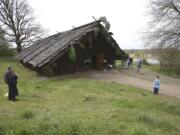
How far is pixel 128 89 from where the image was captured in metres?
14.7

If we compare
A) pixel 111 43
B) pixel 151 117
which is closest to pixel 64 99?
pixel 151 117

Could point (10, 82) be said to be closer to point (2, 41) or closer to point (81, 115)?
point (81, 115)

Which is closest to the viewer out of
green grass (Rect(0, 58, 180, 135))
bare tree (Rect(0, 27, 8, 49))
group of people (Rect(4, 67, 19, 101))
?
green grass (Rect(0, 58, 180, 135))

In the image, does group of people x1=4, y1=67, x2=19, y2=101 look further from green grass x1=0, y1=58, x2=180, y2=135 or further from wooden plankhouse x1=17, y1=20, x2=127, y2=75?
wooden plankhouse x1=17, y1=20, x2=127, y2=75

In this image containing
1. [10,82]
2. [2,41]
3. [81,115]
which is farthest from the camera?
[2,41]

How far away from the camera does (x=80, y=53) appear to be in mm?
22203

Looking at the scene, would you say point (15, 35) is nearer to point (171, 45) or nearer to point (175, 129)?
point (171, 45)

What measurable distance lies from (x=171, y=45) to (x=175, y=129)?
16.4 m

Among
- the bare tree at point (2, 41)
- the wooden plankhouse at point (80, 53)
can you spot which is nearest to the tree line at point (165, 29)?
the wooden plankhouse at point (80, 53)

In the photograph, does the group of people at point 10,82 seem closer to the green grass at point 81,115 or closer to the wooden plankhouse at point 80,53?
the green grass at point 81,115

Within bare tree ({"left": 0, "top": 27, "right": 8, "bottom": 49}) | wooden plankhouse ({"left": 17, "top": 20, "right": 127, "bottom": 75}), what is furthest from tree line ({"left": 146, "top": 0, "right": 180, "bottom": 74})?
bare tree ({"left": 0, "top": 27, "right": 8, "bottom": 49})

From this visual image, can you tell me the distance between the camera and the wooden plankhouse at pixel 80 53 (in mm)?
19156

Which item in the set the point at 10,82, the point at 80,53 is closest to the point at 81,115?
the point at 10,82

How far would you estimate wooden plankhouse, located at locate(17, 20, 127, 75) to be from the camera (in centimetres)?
1916
